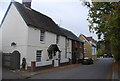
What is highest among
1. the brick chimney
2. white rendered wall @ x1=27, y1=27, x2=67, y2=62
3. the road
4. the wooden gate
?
the brick chimney

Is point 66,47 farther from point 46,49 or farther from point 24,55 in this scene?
point 24,55

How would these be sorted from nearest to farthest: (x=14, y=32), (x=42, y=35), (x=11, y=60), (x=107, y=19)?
(x=107, y=19) → (x=11, y=60) → (x=14, y=32) → (x=42, y=35)

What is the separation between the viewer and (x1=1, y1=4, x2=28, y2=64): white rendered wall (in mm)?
18852

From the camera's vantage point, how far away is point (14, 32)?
65.7 ft

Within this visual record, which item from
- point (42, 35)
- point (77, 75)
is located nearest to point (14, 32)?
point (42, 35)

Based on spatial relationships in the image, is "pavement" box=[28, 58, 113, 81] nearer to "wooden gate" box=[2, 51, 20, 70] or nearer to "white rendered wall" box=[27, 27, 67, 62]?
"white rendered wall" box=[27, 27, 67, 62]

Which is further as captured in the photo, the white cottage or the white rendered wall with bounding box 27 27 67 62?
the white rendered wall with bounding box 27 27 67 62

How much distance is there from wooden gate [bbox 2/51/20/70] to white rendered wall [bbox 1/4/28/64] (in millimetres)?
1036

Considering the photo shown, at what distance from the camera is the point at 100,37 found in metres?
18.9

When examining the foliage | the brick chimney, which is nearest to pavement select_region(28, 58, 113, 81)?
the foliage

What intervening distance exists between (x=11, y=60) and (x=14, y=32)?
445cm

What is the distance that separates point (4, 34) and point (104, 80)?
1517 centimetres

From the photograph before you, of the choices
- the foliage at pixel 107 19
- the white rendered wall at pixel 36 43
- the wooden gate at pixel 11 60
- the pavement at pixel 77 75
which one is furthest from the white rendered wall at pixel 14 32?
the foliage at pixel 107 19

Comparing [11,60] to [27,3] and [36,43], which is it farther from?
[27,3]
